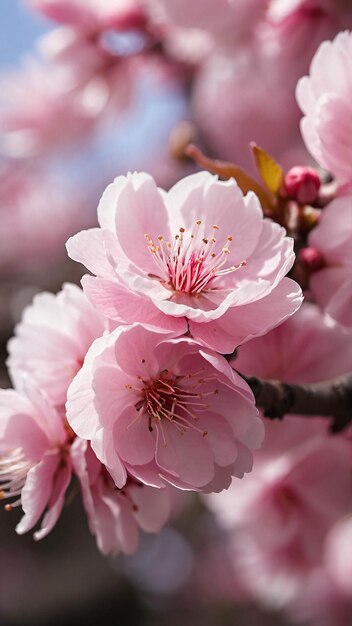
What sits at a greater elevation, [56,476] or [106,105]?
[106,105]

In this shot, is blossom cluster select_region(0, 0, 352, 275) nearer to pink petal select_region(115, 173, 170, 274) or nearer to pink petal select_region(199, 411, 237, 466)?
pink petal select_region(115, 173, 170, 274)

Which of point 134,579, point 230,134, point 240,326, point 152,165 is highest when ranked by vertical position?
point 240,326

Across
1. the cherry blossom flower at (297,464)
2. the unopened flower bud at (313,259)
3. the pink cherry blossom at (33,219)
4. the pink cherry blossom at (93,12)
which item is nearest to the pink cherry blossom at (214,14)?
the pink cherry blossom at (93,12)

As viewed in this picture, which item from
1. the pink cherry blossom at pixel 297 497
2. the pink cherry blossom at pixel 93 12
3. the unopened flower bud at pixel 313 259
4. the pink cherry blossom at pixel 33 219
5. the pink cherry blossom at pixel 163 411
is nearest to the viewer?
the pink cherry blossom at pixel 163 411

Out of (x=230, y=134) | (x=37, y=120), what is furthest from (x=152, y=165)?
(x=37, y=120)

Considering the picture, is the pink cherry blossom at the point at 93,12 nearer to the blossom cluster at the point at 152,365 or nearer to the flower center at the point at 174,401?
the blossom cluster at the point at 152,365

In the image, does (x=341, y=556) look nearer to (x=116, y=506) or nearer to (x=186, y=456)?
(x=116, y=506)

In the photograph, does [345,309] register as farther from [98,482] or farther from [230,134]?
[230,134]
